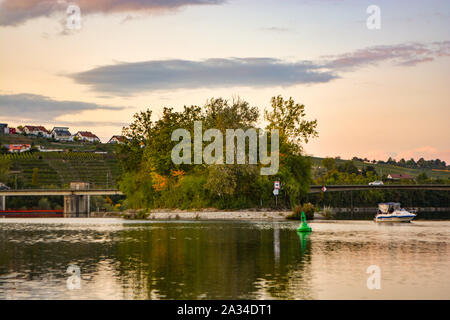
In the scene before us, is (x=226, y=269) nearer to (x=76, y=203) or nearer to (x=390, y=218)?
(x=390, y=218)

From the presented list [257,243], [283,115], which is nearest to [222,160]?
[283,115]

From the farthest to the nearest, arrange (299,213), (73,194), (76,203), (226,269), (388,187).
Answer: (76,203) → (73,194) → (388,187) → (299,213) → (226,269)

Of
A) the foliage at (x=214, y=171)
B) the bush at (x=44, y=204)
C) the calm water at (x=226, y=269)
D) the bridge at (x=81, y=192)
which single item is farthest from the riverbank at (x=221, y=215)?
the bush at (x=44, y=204)

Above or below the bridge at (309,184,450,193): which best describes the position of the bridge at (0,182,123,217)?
below

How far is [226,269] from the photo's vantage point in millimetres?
32344

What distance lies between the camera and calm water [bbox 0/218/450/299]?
25.5 metres

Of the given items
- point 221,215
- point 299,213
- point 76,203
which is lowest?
point 221,215

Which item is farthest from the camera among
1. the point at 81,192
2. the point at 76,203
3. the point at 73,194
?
the point at 76,203

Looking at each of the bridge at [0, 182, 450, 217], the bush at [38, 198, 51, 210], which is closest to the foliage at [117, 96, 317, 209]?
the bridge at [0, 182, 450, 217]

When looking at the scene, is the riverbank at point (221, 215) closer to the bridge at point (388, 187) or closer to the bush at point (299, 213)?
the bush at point (299, 213)

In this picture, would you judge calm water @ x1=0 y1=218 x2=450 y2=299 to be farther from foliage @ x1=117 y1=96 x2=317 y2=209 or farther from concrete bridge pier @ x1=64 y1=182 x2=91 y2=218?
concrete bridge pier @ x1=64 y1=182 x2=91 y2=218

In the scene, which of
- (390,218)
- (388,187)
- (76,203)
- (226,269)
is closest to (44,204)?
(76,203)

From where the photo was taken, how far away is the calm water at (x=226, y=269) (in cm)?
2553
